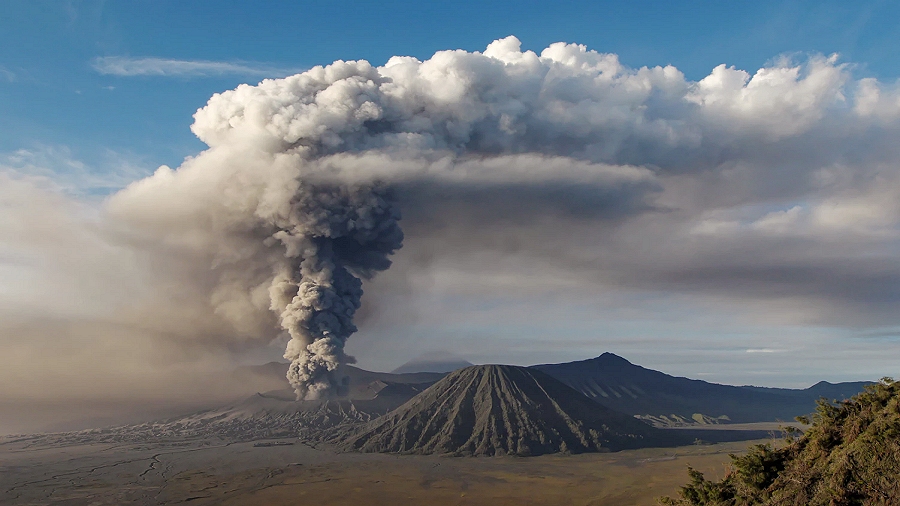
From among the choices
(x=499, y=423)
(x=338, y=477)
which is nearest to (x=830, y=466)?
(x=338, y=477)

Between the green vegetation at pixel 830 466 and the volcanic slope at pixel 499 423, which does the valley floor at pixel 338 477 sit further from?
the green vegetation at pixel 830 466

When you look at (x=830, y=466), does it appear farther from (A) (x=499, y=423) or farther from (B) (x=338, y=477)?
(A) (x=499, y=423)

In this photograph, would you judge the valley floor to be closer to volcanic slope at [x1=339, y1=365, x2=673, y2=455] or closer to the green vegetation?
volcanic slope at [x1=339, y1=365, x2=673, y2=455]

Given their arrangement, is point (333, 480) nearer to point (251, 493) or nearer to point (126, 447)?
point (251, 493)

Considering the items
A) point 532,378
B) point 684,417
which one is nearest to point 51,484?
point 532,378

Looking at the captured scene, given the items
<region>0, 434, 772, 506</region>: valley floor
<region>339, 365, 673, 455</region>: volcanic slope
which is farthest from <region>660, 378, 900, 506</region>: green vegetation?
<region>339, 365, 673, 455</region>: volcanic slope

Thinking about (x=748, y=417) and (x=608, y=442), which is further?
(x=748, y=417)
